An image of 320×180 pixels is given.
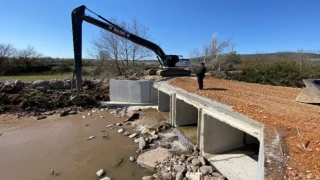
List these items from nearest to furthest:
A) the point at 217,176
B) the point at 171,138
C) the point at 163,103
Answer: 1. the point at 217,176
2. the point at 171,138
3. the point at 163,103

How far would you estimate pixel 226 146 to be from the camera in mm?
7145

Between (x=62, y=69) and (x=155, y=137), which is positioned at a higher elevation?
(x=62, y=69)

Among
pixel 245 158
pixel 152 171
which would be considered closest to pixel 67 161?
pixel 152 171

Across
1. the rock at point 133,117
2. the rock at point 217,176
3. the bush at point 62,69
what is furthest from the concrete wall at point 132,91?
the bush at point 62,69

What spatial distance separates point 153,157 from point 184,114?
13.1 ft

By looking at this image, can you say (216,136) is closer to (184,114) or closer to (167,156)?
(167,156)

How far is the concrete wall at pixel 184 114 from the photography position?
34.4 ft

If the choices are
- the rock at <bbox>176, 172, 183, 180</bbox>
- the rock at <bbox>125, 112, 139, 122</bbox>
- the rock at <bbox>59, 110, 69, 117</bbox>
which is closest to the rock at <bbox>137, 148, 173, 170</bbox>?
the rock at <bbox>176, 172, 183, 180</bbox>

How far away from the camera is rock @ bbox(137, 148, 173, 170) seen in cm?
671

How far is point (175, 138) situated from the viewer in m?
8.98

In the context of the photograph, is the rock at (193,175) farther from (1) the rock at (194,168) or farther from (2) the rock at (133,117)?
(2) the rock at (133,117)

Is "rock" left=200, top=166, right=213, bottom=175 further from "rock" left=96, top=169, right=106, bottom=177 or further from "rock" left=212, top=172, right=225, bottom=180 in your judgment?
"rock" left=96, top=169, right=106, bottom=177

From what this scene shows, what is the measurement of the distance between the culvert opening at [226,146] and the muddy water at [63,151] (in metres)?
2.25

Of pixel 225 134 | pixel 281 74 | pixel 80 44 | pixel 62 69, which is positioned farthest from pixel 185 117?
pixel 62 69
